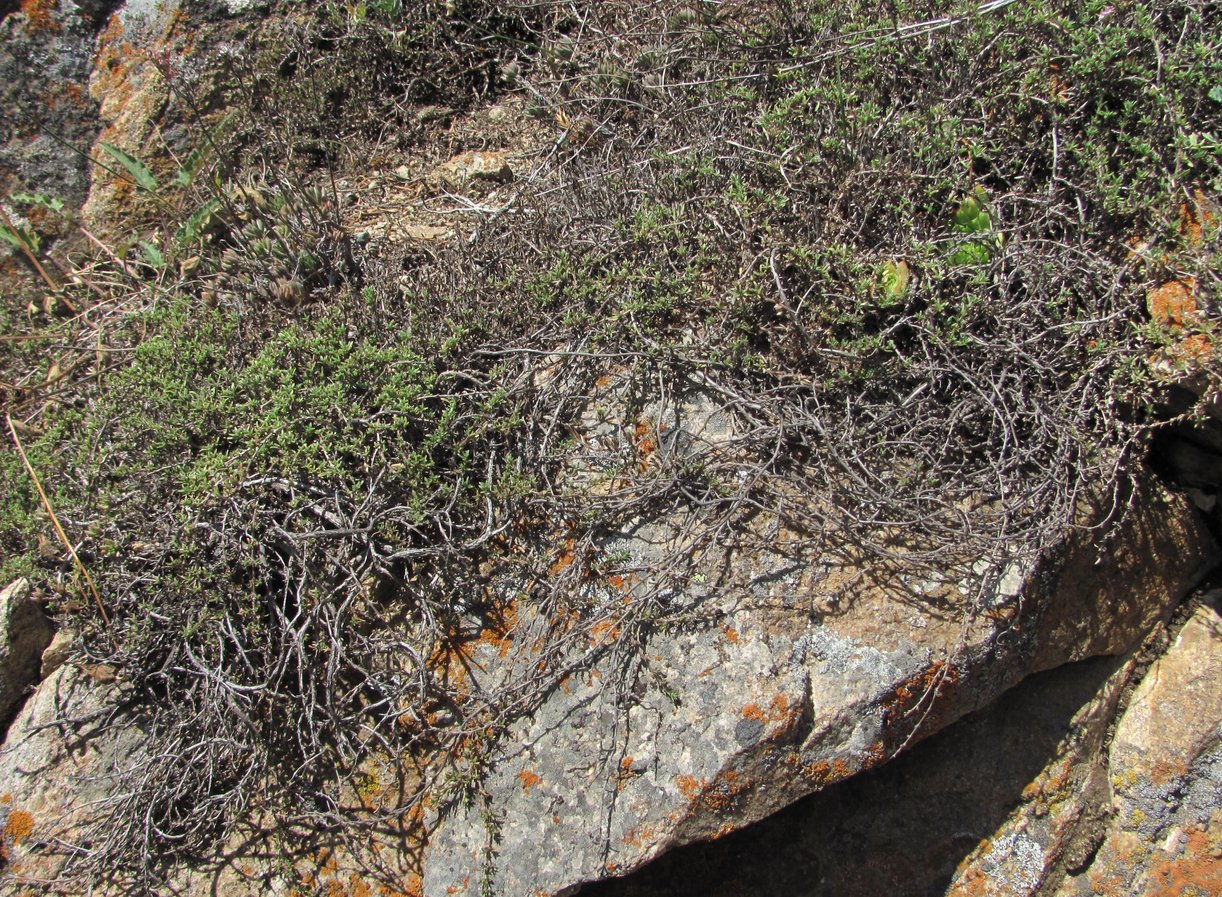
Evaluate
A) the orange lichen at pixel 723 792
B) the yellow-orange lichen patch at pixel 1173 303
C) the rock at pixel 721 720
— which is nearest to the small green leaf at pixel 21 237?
the rock at pixel 721 720

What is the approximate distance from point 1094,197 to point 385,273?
9.11ft

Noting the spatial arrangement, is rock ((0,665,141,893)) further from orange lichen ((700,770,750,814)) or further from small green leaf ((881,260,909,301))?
small green leaf ((881,260,909,301))

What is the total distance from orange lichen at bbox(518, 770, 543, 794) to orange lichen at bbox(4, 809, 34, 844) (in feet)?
5.69

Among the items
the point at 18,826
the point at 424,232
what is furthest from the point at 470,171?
the point at 18,826

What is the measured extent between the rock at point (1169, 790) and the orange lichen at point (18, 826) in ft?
12.5

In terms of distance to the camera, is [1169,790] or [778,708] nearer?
[778,708]

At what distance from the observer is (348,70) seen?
176 inches

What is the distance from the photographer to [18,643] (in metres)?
3.21

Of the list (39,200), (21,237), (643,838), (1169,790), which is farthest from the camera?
(39,200)

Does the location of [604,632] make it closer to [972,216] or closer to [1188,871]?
[972,216]

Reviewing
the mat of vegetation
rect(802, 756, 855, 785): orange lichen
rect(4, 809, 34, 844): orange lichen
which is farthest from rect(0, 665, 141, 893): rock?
rect(802, 756, 855, 785): orange lichen

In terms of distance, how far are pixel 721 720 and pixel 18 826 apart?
2460 mm

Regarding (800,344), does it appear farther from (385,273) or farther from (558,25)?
(558,25)

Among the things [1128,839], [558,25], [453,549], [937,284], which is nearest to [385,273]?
[453,549]
